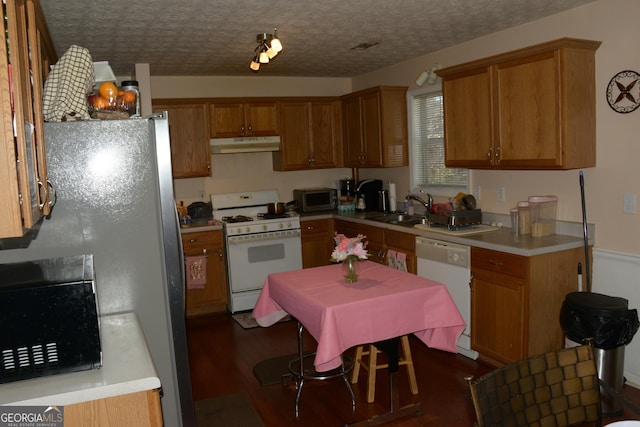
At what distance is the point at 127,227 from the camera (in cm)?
222

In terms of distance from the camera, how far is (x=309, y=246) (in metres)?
5.83

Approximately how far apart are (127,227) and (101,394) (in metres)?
0.81

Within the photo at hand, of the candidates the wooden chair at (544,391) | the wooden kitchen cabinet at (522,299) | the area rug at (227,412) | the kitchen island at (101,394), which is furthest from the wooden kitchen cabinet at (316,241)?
the wooden chair at (544,391)

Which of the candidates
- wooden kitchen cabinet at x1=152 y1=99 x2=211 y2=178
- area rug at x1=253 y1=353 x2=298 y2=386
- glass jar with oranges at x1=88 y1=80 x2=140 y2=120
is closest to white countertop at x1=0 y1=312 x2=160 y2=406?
glass jar with oranges at x1=88 y1=80 x2=140 y2=120

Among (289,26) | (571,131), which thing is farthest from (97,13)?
(571,131)

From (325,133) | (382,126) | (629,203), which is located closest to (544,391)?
(629,203)

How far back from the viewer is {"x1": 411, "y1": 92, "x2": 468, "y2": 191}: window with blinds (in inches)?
196

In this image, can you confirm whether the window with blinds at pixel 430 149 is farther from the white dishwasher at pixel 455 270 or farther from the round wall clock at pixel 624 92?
the round wall clock at pixel 624 92

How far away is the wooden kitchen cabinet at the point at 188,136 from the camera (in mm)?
5426

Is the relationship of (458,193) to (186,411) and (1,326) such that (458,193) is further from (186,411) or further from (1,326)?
(1,326)

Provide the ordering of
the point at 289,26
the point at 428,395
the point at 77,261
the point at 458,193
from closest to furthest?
the point at 77,261
the point at 428,395
the point at 289,26
the point at 458,193

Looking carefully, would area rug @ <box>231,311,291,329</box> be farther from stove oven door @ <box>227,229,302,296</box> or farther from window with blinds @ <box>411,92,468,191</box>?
window with blinds @ <box>411,92,468,191</box>

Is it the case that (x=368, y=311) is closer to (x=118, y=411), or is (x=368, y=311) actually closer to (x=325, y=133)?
(x=118, y=411)

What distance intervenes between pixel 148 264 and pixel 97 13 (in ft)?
5.78
